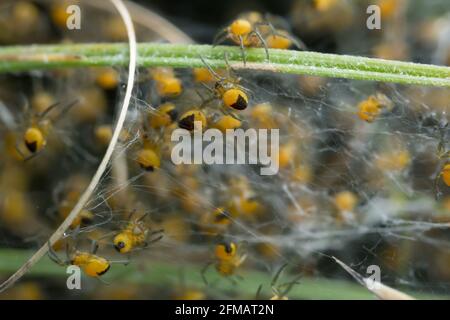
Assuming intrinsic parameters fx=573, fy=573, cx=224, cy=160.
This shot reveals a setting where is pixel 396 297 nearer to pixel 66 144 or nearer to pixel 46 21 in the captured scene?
pixel 66 144

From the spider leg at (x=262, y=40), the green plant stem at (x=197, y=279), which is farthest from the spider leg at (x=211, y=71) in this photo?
the green plant stem at (x=197, y=279)

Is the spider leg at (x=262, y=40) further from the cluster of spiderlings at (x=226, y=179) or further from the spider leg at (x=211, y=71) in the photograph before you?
the spider leg at (x=211, y=71)

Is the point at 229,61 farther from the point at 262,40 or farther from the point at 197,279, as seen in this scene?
the point at 197,279

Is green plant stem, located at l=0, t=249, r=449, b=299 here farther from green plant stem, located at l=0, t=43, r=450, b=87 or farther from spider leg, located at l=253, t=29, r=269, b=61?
spider leg, located at l=253, t=29, r=269, b=61

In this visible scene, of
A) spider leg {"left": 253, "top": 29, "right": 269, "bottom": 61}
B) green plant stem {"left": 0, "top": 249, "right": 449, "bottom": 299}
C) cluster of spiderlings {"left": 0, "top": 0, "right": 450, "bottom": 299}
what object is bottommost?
green plant stem {"left": 0, "top": 249, "right": 449, "bottom": 299}

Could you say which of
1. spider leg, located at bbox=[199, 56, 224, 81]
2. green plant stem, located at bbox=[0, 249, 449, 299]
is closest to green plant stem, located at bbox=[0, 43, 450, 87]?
spider leg, located at bbox=[199, 56, 224, 81]

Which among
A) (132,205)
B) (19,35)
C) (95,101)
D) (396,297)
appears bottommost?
(396,297)

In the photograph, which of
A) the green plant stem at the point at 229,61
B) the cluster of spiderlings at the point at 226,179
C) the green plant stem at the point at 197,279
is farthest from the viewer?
the green plant stem at the point at 197,279
